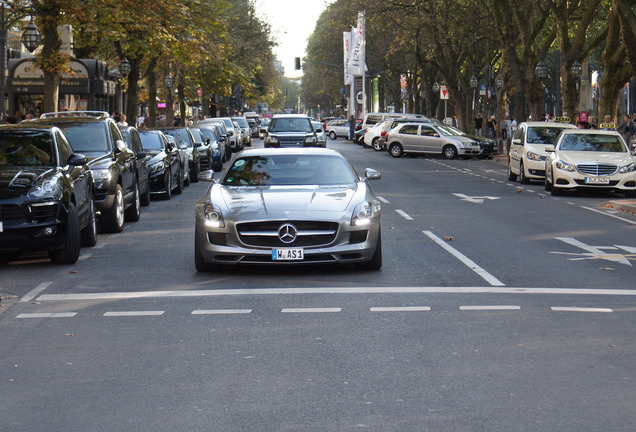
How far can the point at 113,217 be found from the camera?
16312 millimetres

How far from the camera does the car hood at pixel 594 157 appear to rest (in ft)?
80.1

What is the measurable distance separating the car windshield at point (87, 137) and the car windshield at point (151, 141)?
6.22 meters

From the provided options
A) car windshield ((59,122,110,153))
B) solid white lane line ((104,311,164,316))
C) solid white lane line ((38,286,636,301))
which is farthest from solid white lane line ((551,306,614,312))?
car windshield ((59,122,110,153))

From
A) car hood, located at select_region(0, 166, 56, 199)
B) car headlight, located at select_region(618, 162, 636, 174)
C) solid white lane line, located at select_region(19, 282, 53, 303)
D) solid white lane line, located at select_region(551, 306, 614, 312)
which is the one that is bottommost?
solid white lane line, located at select_region(19, 282, 53, 303)

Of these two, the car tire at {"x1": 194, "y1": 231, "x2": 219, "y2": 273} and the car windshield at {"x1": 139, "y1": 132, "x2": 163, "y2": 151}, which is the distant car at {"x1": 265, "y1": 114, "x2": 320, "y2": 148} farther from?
the car tire at {"x1": 194, "y1": 231, "x2": 219, "y2": 273}

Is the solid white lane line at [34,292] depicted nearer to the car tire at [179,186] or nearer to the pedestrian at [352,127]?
the car tire at [179,186]

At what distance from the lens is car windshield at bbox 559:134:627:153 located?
25484 mm

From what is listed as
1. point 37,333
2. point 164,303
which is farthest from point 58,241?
point 37,333

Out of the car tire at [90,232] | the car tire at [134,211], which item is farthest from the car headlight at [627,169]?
the car tire at [90,232]

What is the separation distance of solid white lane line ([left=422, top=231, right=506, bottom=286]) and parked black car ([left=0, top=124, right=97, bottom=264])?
15.0ft

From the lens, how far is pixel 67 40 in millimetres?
29500

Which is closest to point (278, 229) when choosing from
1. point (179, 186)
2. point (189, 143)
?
point (179, 186)

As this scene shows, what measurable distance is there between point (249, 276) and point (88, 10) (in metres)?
18.3

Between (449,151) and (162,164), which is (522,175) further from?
(449,151)
